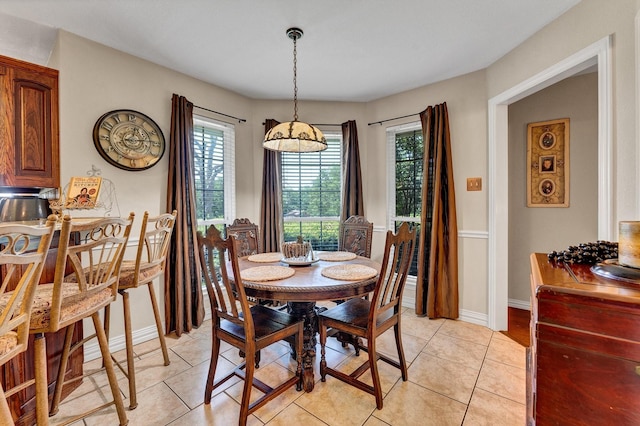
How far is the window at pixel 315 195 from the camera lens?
375cm

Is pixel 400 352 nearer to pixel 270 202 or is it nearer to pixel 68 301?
pixel 68 301

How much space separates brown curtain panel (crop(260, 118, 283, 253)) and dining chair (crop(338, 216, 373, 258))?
896 mm

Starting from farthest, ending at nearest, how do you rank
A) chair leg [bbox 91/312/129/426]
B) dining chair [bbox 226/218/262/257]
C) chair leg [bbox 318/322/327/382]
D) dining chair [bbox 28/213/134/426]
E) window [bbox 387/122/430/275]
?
window [bbox 387/122/430/275]
dining chair [bbox 226/218/262/257]
chair leg [bbox 318/322/327/382]
chair leg [bbox 91/312/129/426]
dining chair [bbox 28/213/134/426]

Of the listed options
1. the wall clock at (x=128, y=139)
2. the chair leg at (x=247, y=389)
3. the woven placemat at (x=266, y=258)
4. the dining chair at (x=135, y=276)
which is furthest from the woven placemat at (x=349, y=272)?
the wall clock at (x=128, y=139)

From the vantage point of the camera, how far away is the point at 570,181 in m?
2.94

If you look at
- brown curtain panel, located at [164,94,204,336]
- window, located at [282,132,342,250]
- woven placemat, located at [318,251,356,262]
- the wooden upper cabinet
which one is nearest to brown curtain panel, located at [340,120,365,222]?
window, located at [282,132,342,250]

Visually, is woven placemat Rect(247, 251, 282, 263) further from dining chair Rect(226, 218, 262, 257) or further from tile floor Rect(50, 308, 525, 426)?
tile floor Rect(50, 308, 525, 426)

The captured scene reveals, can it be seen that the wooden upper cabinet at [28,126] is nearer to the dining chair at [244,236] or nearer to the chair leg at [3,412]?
the dining chair at [244,236]

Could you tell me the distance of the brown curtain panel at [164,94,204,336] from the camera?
105 inches

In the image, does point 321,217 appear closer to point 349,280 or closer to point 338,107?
point 338,107

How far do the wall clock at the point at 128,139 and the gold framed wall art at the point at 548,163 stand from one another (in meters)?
3.90

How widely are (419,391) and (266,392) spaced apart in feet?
3.30

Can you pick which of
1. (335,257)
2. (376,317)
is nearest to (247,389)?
(376,317)

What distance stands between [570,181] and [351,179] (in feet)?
7.59
